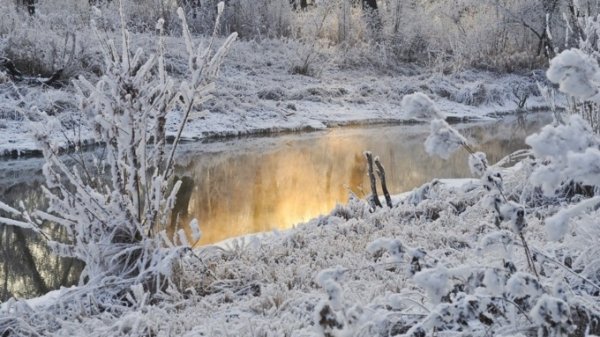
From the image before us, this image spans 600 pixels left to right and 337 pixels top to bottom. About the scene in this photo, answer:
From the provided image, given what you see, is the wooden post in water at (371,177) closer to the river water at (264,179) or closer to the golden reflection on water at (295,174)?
the golden reflection on water at (295,174)

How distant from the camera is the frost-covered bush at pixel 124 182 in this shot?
10.2 feet

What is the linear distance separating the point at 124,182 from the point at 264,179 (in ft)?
15.8

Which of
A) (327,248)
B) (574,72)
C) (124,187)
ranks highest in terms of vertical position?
(574,72)

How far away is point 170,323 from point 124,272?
2.42 ft

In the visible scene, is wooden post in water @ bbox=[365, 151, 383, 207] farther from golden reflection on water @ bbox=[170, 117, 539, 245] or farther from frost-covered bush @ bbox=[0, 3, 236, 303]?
frost-covered bush @ bbox=[0, 3, 236, 303]

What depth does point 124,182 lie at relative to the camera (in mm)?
3338

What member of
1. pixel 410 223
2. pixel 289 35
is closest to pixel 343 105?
pixel 289 35

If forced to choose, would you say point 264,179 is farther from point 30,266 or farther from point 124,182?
point 124,182

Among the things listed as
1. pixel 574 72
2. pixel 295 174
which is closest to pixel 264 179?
pixel 295 174

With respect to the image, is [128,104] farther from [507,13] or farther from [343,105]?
[507,13]

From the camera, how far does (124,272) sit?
10.6 ft

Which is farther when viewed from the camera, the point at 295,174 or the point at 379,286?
the point at 295,174

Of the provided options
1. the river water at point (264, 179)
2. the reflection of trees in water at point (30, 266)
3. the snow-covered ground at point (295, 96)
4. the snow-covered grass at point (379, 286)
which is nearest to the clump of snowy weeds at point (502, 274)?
the snow-covered grass at point (379, 286)

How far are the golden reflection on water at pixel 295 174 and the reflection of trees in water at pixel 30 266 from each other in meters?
1.16
